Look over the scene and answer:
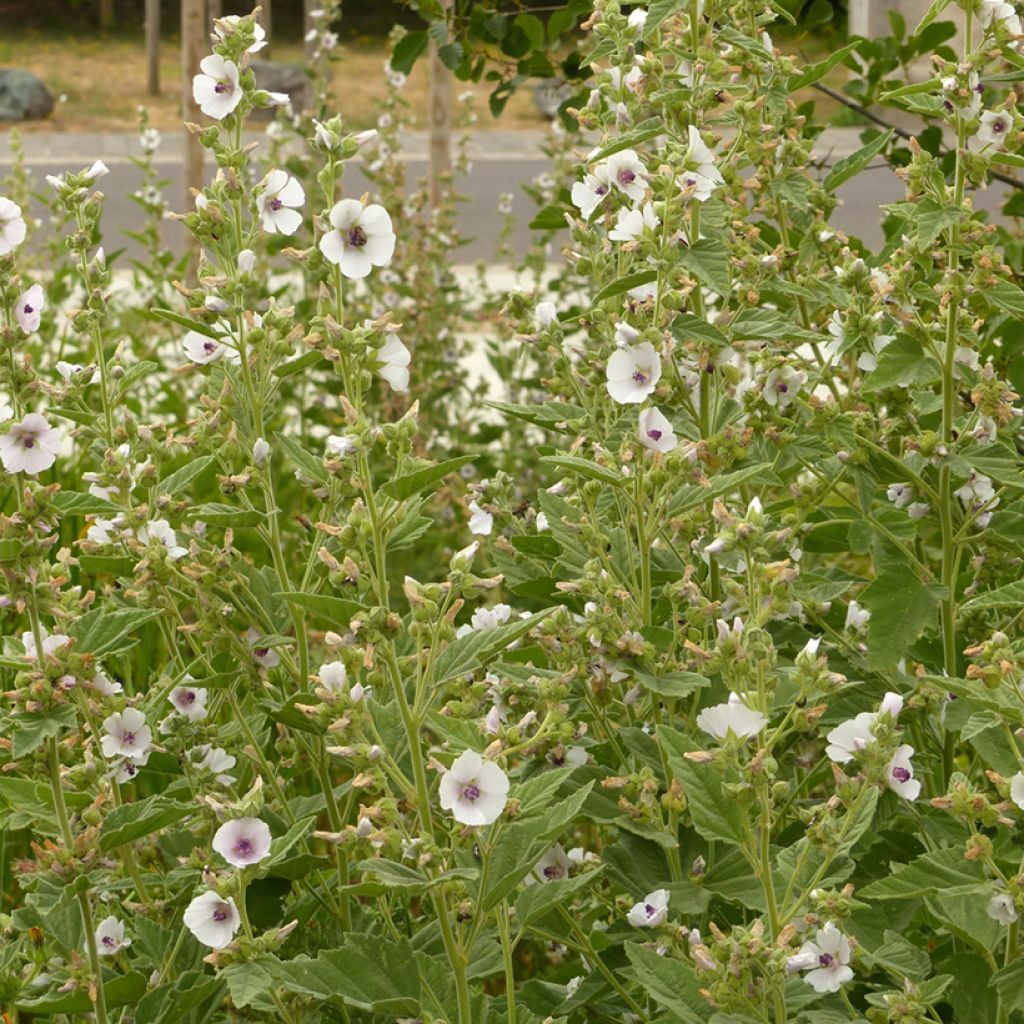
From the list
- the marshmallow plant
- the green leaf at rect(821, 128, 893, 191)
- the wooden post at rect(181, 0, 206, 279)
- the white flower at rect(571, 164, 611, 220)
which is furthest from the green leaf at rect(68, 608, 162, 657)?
the wooden post at rect(181, 0, 206, 279)

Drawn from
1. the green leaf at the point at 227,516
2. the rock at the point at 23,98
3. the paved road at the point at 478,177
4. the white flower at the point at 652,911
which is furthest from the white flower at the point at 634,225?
the rock at the point at 23,98

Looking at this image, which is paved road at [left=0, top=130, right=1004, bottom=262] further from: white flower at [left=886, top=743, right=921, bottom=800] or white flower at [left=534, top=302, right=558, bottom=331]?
white flower at [left=886, top=743, right=921, bottom=800]

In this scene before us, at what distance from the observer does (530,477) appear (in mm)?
5137

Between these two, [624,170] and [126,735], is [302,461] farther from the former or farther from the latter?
[624,170]

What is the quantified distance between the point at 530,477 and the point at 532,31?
1.73 meters

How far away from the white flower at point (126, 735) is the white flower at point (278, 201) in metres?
0.63

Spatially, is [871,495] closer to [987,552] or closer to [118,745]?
[987,552]

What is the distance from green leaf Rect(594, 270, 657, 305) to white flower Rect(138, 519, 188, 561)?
1.99 ft

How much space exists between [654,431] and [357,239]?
1.33ft

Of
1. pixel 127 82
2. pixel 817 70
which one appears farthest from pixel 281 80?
pixel 817 70

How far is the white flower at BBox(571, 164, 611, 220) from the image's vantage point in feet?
7.07

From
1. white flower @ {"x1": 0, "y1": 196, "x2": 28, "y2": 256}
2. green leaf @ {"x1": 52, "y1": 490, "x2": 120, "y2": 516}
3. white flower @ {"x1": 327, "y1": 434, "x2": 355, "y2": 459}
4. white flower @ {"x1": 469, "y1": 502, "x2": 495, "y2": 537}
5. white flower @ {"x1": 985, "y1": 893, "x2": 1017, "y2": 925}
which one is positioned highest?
white flower @ {"x1": 0, "y1": 196, "x2": 28, "y2": 256}

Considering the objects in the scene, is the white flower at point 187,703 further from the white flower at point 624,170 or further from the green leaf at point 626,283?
the white flower at point 624,170

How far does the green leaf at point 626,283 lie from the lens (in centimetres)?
194
